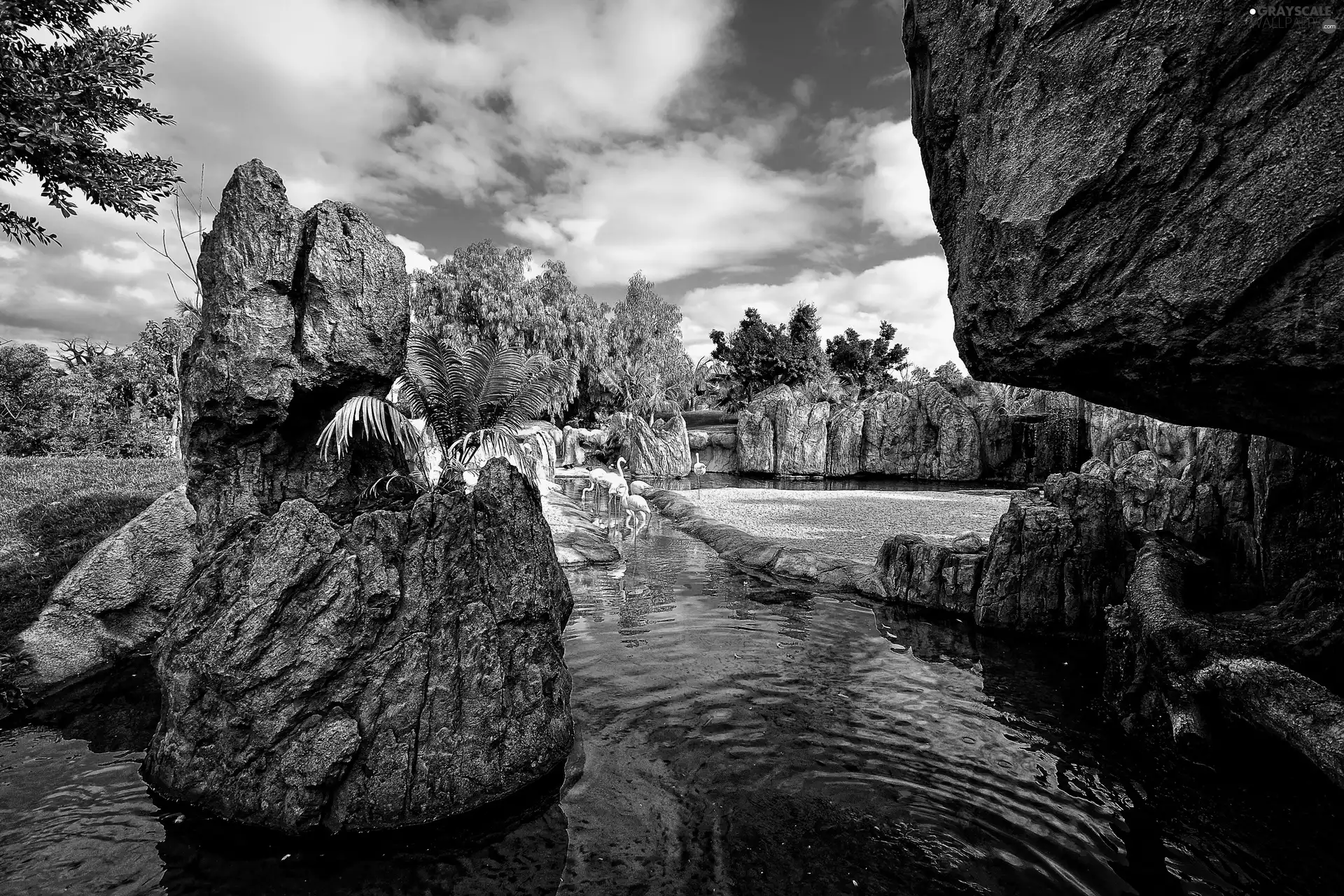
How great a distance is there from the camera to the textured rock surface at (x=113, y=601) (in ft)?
20.1

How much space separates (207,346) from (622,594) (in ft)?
20.7

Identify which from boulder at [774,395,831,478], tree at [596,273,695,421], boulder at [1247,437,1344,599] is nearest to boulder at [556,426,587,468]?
tree at [596,273,695,421]

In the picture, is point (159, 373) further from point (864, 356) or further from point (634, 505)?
point (864, 356)

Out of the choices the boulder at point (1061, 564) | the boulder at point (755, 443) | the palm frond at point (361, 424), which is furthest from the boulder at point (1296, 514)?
the boulder at point (755, 443)

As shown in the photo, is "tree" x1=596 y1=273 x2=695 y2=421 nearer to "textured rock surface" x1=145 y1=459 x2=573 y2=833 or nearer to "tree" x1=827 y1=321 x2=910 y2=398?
"tree" x1=827 y1=321 x2=910 y2=398

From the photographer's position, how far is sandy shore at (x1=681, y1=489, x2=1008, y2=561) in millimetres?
12977

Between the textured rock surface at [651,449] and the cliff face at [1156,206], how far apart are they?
27037mm

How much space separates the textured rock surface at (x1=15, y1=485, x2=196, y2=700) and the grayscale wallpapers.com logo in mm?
8319

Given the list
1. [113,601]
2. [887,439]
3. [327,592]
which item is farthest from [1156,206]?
[887,439]

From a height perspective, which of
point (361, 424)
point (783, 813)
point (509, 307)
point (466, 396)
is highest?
point (509, 307)

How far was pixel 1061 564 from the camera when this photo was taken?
24.0 ft

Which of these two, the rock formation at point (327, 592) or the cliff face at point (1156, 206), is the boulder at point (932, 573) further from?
the rock formation at point (327, 592)

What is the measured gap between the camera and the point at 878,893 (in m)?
3.36

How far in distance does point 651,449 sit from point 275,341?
88.0ft
